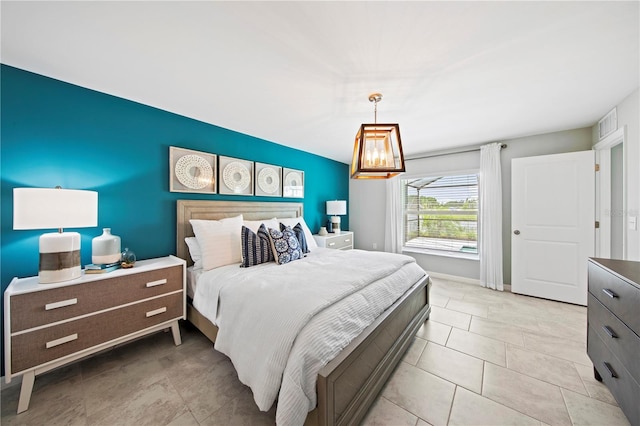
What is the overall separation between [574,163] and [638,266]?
7.11 ft

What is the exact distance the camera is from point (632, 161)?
206 centimetres

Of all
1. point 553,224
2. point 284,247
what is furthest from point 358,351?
point 553,224

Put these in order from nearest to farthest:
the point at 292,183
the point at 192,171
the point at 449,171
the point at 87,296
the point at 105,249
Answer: the point at 87,296 < the point at 105,249 < the point at 192,171 < the point at 292,183 < the point at 449,171

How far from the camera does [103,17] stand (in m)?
1.26

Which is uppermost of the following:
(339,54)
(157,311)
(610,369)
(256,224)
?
(339,54)

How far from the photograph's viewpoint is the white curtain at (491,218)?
3438 mm

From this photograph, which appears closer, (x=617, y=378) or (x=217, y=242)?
(x=617, y=378)

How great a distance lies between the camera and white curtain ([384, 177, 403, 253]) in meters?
4.45

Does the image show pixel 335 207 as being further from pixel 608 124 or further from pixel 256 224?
pixel 608 124

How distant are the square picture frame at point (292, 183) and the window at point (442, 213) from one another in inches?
85.7

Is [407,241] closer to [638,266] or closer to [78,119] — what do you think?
[638,266]

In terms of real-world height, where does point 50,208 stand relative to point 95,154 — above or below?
below

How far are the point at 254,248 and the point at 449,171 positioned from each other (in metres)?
3.57

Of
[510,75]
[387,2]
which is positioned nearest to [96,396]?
[387,2]
